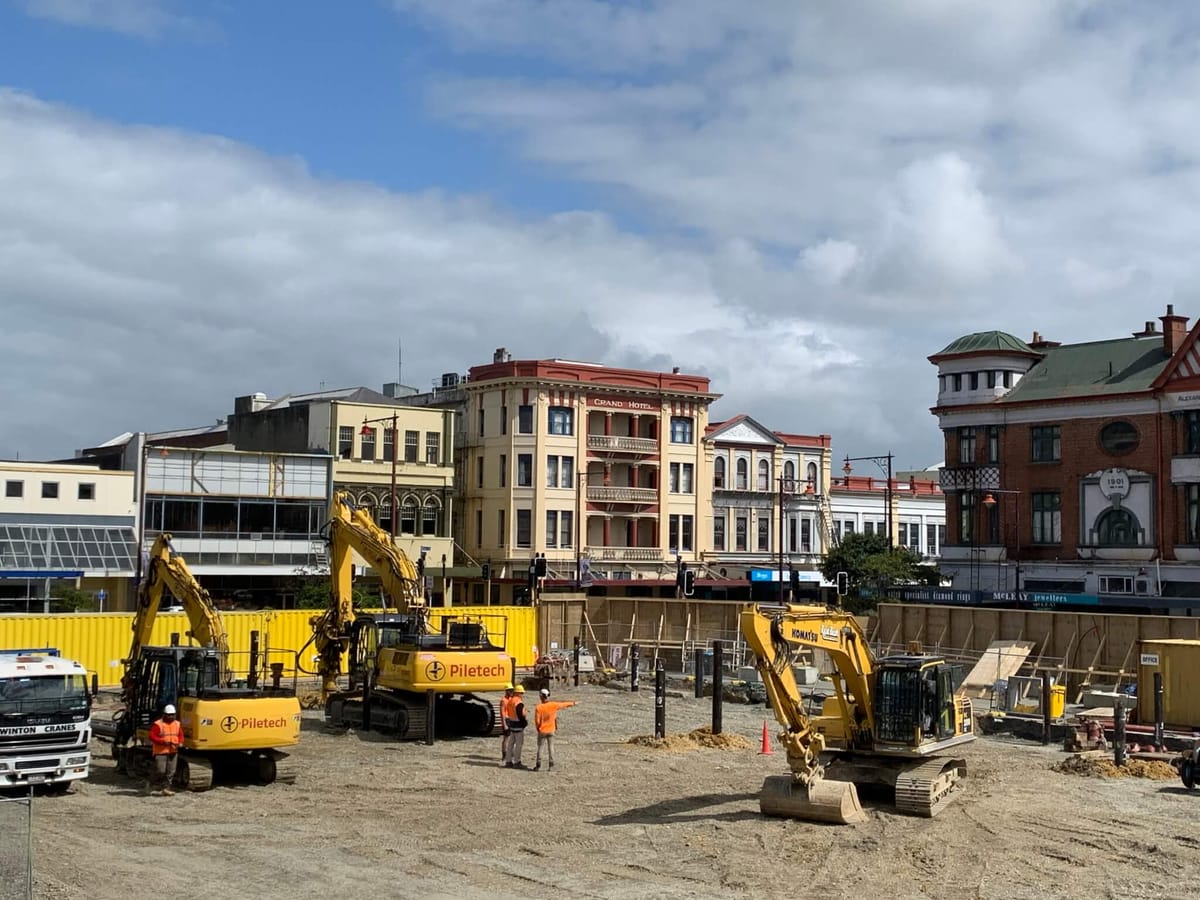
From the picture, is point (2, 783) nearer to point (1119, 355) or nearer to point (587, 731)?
point (587, 731)

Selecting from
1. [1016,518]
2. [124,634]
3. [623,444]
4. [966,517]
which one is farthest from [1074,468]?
[124,634]

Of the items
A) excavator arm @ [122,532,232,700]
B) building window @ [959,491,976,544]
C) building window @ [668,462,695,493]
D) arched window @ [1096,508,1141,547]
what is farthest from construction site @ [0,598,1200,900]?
building window @ [668,462,695,493]

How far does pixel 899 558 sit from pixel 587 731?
4343cm

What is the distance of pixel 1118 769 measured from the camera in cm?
2894

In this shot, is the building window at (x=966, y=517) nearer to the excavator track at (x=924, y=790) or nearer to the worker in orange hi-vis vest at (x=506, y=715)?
the worker in orange hi-vis vest at (x=506, y=715)

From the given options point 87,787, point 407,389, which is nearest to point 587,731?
point 87,787

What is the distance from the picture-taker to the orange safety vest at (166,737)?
81.4 feet

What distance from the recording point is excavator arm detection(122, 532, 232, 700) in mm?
28984

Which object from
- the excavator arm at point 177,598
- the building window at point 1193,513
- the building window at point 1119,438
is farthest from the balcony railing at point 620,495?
the excavator arm at point 177,598

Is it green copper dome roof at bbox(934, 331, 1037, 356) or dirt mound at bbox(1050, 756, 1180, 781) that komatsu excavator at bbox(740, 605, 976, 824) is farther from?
green copper dome roof at bbox(934, 331, 1037, 356)

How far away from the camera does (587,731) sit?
3544cm

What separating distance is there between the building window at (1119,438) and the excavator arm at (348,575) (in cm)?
4021

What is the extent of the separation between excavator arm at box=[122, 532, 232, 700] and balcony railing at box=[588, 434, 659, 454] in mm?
47149

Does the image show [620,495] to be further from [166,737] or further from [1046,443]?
[166,737]
